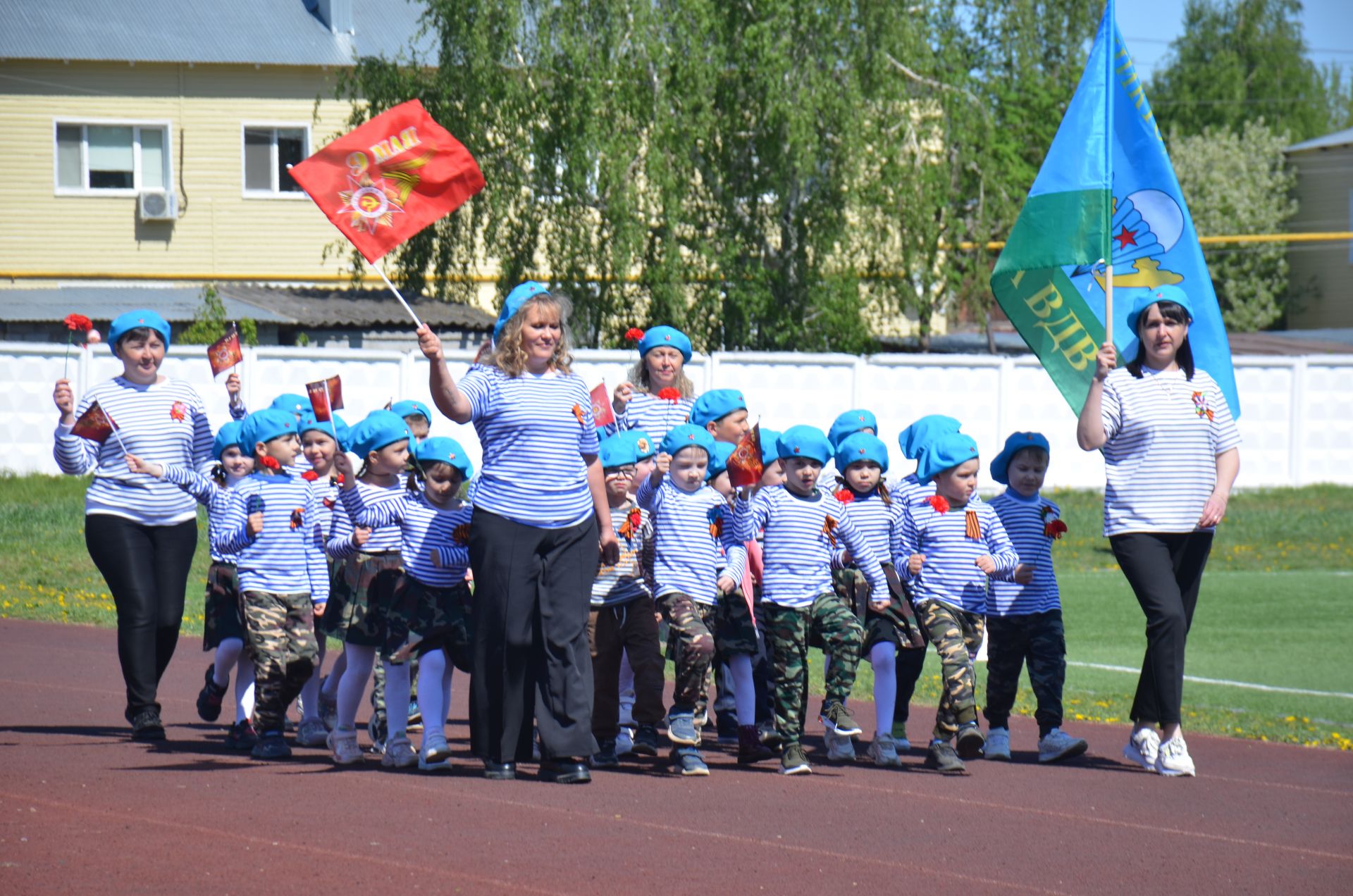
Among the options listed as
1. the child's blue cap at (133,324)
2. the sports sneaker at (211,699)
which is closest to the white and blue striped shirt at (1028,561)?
the sports sneaker at (211,699)

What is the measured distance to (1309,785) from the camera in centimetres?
798

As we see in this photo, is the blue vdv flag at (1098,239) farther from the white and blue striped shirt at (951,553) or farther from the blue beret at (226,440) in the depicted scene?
the blue beret at (226,440)

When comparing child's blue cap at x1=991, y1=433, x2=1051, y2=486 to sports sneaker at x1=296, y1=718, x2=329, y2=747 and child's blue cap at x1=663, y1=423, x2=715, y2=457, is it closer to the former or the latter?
child's blue cap at x1=663, y1=423, x2=715, y2=457

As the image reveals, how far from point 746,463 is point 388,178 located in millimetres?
2150

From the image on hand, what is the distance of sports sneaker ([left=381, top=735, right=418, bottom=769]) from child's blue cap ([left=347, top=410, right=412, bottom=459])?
140cm

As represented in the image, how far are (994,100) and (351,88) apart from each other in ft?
53.7

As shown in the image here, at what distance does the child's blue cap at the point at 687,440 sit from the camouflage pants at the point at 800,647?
0.84 metres

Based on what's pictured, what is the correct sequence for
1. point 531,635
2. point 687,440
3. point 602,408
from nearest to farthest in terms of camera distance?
point 531,635
point 687,440
point 602,408

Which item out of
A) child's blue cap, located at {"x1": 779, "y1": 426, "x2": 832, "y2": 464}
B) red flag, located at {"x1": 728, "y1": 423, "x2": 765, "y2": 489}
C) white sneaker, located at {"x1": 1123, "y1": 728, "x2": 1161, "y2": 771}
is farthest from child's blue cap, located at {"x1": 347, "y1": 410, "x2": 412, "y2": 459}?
white sneaker, located at {"x1": 1123, "y1": 728, "x2": 1161, "y2": 771}

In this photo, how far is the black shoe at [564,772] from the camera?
7.40 meters

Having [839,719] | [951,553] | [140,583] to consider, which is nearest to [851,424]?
[951,553]

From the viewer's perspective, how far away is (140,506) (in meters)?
8.59

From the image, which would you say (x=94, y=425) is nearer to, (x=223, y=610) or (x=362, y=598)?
(x=223, y=610)

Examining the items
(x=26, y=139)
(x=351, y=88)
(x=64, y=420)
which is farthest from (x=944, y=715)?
(x=26, y=139)
